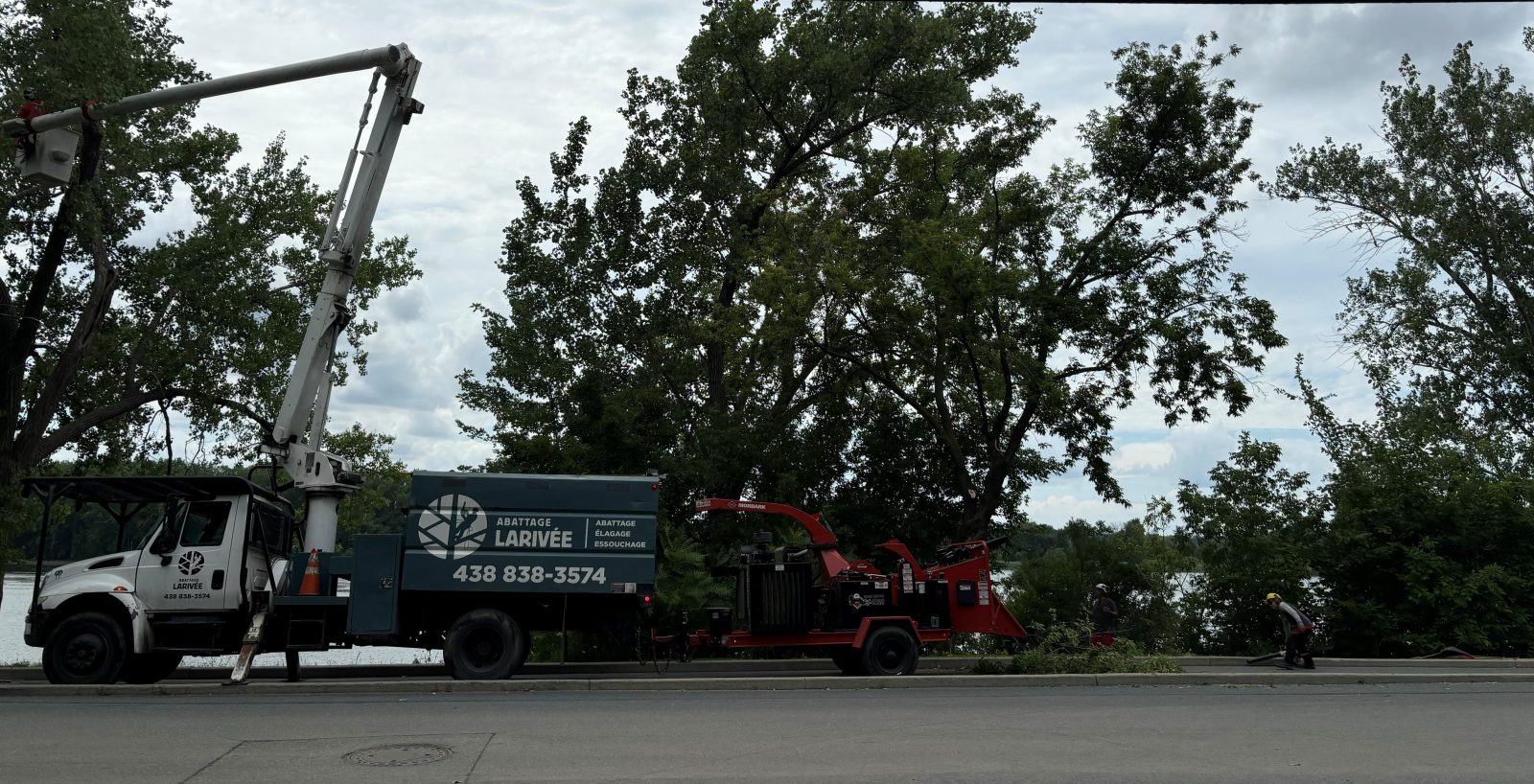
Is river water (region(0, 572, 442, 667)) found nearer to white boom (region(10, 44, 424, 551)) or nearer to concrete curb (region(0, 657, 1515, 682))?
concrete curb (region(0, 657, 1515, 682))

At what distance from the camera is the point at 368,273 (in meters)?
28.5

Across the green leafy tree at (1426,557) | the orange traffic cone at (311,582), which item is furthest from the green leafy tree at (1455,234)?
the orange traffic cone at (311,582)

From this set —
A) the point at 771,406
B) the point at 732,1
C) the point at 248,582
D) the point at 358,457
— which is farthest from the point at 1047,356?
the point at 358,457

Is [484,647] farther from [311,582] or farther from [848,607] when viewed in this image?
[848,607]

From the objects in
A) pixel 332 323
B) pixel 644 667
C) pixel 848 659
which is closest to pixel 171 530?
pixel 332 323

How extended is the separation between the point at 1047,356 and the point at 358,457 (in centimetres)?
1699

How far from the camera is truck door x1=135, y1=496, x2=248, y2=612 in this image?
14289 mm

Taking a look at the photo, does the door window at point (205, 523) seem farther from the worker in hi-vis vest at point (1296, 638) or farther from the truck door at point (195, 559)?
the worker in hi-vis vest at point (1296, 638)

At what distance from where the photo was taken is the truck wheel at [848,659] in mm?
15590

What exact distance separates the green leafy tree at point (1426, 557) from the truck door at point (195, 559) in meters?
18.6

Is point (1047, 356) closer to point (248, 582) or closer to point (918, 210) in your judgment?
point (918, 210)

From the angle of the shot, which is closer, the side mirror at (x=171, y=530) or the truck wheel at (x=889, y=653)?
the side mirror at (x=171, y=530)

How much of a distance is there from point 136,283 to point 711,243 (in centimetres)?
1196

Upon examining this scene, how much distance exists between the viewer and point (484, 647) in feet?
48.2
